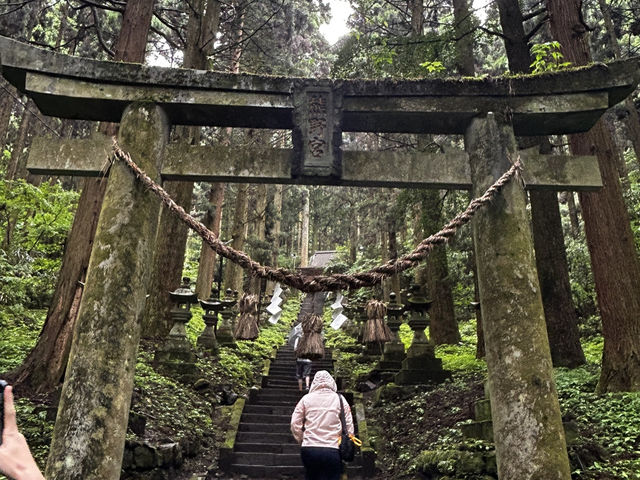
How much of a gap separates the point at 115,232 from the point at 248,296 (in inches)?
100

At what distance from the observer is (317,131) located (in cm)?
428

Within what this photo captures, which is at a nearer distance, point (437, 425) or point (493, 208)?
point (493, 208)

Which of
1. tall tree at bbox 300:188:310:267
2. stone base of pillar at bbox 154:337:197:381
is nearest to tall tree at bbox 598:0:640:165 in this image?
stone base of pillar at bbox 154:337:197:381

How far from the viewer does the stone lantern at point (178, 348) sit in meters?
9.09

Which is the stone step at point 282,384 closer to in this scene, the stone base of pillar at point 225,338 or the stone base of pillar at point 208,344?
the stone base of pillar at point 208,344

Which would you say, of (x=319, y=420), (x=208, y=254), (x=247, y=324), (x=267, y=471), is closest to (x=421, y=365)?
(x=267, y=471)

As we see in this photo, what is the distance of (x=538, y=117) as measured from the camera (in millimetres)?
4336

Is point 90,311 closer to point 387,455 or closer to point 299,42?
point 387,455

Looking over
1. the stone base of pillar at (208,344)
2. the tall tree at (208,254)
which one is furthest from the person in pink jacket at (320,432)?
the tall tree at (208,254)

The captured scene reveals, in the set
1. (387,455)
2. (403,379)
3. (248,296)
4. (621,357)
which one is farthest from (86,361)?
(403,379)

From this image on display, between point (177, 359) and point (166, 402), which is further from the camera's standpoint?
point (177, 359)

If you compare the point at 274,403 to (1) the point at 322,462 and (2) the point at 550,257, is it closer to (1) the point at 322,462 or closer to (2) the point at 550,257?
(1) the point at 322,462

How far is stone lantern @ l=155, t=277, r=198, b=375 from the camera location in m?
9.09

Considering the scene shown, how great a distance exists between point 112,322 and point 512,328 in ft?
10.8
